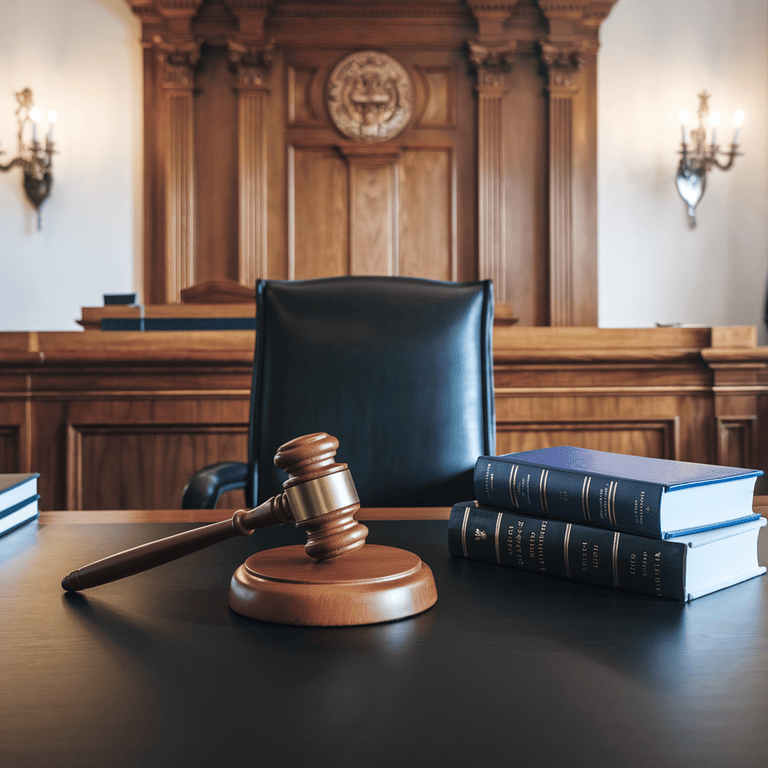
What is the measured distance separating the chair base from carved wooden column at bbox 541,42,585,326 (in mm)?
4130

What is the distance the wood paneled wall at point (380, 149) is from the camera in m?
4.41

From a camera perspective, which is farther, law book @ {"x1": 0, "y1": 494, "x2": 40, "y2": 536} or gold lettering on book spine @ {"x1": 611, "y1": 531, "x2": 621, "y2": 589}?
law book @ {"x1": 0, "y1": 494, "x2": 40, "y2": 536}

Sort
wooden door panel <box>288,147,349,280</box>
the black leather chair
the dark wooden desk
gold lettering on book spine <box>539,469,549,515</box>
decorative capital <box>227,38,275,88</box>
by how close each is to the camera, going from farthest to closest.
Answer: wooden door panel <box>288,147,349,280</box>
decorative capital <box>227,38,275,88</box>
the black leather chair
gold lettering on book spine <box>539,469,549,515</box>
the dark wooden desk

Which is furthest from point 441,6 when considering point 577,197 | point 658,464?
point 658,464

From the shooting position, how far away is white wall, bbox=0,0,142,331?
4.52 meters

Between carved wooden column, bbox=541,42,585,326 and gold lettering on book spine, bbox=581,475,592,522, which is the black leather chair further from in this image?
carved wooden column, bbox=541,42,585,326

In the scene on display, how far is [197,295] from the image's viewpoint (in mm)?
2980

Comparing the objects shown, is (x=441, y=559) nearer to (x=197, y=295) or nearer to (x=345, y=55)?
(x=197, y=295)

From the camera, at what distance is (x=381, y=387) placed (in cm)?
126

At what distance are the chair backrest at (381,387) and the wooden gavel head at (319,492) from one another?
28.5 inches

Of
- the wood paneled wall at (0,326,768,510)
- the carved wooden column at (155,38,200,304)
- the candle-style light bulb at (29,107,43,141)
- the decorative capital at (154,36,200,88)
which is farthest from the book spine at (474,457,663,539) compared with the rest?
the candle-style light bulb at (29,107,43,141)

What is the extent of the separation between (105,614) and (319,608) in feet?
0.56

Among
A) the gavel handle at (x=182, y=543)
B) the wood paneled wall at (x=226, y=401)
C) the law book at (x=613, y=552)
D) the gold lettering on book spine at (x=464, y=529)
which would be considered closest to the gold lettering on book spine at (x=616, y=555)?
the law book at (x=613, y=552)

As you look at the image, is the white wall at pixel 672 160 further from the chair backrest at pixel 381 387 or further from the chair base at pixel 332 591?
the chair base at pixel 332 591
